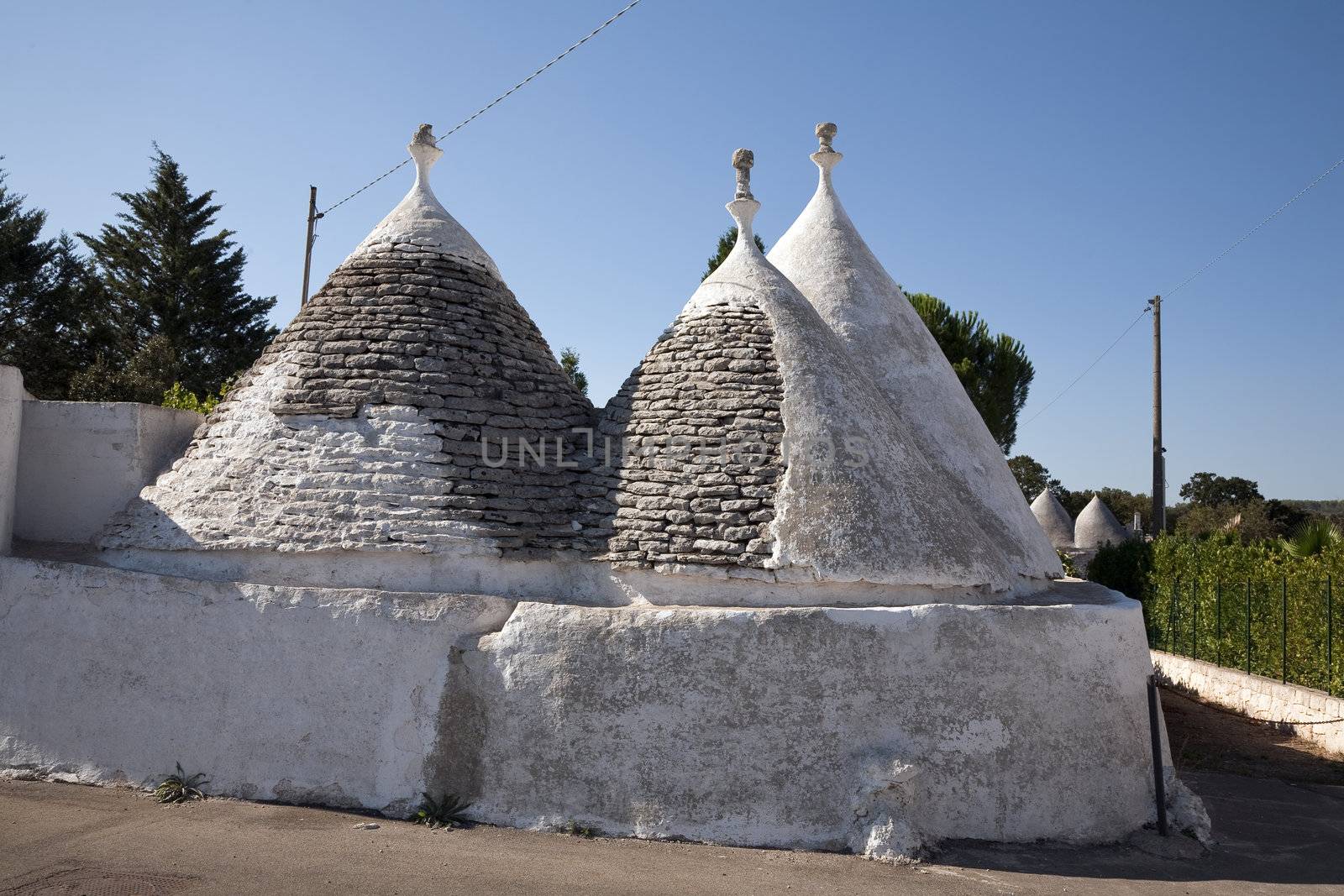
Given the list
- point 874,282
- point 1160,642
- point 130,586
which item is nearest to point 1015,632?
point 874,282

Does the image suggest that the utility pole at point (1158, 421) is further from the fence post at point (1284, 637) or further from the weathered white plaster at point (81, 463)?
the weathered white plaster at point (81, 463)

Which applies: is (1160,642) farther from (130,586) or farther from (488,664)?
(130,586)

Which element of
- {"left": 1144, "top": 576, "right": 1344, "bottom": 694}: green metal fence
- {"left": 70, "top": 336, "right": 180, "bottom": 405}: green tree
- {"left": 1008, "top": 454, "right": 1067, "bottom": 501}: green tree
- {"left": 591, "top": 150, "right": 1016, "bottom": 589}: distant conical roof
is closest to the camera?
{"left": 591, "top": 150, "right": 1016, "bottom": 589}: distant conical roof

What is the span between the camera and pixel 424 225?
28.6 ft

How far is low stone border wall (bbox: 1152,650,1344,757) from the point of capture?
36.3 ft

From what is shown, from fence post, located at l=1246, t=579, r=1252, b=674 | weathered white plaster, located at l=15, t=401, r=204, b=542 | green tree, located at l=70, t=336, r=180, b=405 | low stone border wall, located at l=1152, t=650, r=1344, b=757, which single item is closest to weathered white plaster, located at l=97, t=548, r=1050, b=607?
weathered white plaster, located at l=15, t=401, r=204, b=542

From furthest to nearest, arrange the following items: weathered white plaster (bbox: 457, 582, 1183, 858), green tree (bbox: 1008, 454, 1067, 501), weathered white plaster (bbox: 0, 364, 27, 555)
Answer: green tree (bbox: 1008, 454, 1067, 501)
weathered white plaster (bbox: 0, 364, 27, 555)
weathered white plaster (bbox: 457, 582, 1183, 858)

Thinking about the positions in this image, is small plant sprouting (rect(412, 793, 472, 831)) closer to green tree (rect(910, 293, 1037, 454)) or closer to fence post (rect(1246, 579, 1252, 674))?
fence post (rect(1246, 579, 1252, 674))

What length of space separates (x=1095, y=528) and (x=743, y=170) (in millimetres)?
21869

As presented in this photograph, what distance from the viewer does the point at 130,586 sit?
7383mm

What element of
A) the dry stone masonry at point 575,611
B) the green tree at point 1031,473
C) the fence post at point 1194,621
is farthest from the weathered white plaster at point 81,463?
the green tree at point 1031,473

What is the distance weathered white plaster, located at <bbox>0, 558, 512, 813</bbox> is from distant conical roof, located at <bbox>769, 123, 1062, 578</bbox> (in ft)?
15.4

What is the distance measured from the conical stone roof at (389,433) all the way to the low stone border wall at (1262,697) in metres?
9.81

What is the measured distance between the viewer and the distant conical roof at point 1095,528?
26.6m
